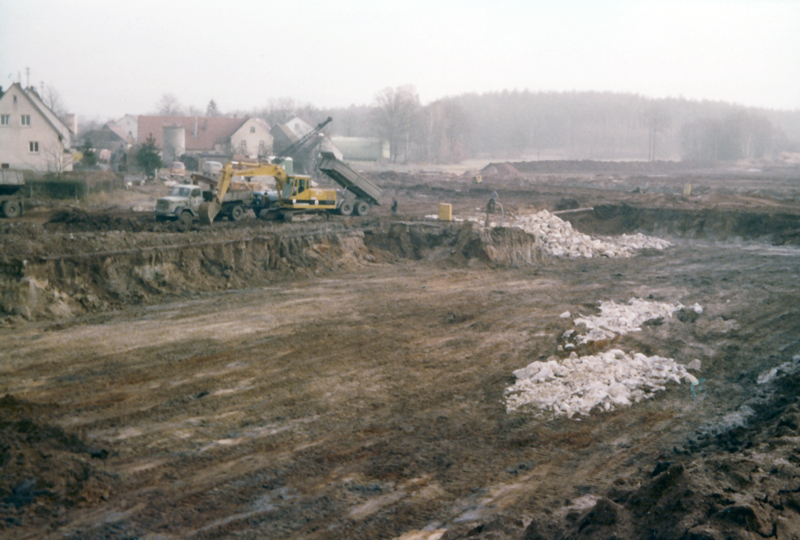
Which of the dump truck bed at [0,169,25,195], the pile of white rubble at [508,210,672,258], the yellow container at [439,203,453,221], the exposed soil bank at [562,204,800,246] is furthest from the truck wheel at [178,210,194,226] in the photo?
the exposed soil bank at [562,204,800,246]

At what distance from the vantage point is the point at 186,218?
23.9 m

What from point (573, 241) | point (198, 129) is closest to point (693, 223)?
point (573, 241)

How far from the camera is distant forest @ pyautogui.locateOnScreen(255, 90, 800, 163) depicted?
106m

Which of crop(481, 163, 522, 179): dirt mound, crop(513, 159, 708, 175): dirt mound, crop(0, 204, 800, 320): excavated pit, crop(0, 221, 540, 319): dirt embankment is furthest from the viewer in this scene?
crop(513, 159, 708, 175): dirt mound

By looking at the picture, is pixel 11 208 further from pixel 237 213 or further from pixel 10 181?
pixel 237 213

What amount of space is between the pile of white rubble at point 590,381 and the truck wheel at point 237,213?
54.0ft

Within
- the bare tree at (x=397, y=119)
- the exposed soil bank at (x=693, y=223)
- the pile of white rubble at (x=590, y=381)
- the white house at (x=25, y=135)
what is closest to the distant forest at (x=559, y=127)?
the bare tree at (x=397, y=119)

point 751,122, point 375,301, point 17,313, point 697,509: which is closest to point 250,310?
point 375,301

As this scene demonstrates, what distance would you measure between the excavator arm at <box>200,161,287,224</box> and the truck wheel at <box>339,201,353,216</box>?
337cm

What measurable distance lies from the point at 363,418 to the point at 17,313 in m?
9.37

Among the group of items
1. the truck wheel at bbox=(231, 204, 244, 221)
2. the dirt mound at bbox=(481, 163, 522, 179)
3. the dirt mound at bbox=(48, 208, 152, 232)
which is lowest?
the dirt mound at bbox=(48, 208, 152, 232)

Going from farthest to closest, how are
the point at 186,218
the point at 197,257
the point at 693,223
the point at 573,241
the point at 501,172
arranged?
the point at 501,172 < the point at 693,223 < the point at 573,241 < the point at 186,218 < the point at 197,257

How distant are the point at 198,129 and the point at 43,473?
71470 mm

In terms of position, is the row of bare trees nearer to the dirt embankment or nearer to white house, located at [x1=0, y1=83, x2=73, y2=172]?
white house, located at [x1=0, y1=83, x2=73, y2=172]
